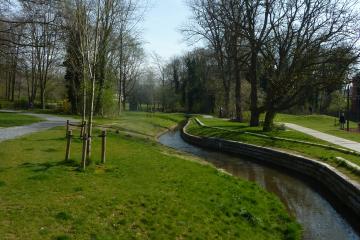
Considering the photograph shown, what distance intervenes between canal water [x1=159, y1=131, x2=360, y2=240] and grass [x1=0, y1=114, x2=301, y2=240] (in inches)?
28.3

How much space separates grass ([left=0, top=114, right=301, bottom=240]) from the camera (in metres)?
8.60

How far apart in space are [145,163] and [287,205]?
5.17 metres

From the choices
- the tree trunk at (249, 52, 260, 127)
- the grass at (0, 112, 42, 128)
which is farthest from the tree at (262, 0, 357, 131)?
Answer: the grass at (0, 112, 42, 128)

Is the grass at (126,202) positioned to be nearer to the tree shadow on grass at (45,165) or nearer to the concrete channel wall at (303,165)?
the tree shadow on grass at (45,165)

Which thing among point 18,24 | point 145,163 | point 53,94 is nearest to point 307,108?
point 53,94

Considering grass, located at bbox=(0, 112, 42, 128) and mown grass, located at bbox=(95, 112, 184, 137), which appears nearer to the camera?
grass, located at bbox=(0, 112, 42, 128)

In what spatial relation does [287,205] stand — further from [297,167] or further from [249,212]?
[297,167]

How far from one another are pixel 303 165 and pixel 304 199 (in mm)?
5194

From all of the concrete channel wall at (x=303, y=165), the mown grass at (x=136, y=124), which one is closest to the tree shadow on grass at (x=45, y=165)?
the concrete channel wall at (x=303, y=165)

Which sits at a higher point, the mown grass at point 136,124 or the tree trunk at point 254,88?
the tree trunk at point 254,88

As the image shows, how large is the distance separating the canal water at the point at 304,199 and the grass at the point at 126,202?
2.36 feet

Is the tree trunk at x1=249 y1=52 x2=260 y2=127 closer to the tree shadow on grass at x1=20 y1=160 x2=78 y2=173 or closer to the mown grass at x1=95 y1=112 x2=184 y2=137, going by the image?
the mown grass at x1=95 y1=112 x2=184 y2=137

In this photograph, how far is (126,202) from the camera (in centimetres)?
1029

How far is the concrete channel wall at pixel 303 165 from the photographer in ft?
47.1
